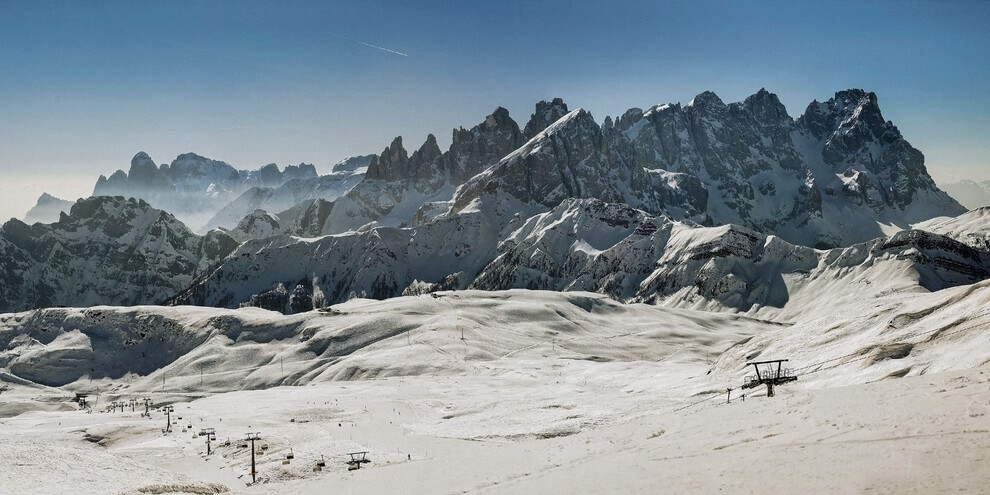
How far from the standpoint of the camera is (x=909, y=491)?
77.5 ft

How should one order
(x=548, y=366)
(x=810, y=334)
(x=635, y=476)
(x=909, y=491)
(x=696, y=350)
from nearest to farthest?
(x=909, y=491)
(x=635, y=476)
(x=810, y=334)
(x=548, y=366)
(x=696, y=350)

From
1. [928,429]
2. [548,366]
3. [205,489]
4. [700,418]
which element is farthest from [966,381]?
[548,366]

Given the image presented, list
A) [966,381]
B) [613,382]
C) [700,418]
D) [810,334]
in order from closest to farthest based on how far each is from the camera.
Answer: [966,381]
[700,418]
[810,334]
[613,382]

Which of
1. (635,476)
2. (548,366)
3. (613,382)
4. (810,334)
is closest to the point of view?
(635,476)

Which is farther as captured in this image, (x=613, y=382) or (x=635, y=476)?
(x=613, y=382)

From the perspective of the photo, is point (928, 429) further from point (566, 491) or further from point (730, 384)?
point (730, 384)

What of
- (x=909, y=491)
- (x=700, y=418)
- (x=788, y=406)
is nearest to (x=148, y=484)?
(x=700, y=418)

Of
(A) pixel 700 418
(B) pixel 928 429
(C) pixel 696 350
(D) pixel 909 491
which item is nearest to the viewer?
(D) pixel 909 491

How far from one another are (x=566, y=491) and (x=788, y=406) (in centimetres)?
1658

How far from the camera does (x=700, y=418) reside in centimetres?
4519

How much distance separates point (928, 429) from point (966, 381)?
803cm

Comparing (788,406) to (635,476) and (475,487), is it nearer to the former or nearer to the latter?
(635,476)

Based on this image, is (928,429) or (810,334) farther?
(810,334)

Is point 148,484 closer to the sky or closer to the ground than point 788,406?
closer to the ground
